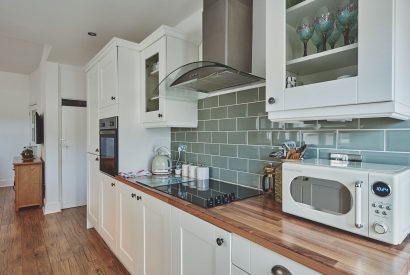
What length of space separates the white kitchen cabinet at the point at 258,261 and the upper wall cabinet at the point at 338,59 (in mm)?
574

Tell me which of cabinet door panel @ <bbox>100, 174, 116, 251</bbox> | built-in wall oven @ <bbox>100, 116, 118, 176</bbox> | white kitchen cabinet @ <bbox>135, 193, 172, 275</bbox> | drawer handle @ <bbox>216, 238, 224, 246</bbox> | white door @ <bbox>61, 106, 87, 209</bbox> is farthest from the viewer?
white door @ <bbox>61, 106, 87, 209</bbox>

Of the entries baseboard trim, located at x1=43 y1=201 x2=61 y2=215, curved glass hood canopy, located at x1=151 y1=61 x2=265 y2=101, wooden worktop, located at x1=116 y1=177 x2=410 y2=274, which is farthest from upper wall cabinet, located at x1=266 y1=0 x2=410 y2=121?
baseboard trim, located at x1=43 y1=201 x2=61 y2=215

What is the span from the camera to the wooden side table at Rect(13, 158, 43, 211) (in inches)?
141

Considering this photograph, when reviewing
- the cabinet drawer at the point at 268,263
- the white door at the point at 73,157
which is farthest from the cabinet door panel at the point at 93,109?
the cabinet drawer at the point at 268,263

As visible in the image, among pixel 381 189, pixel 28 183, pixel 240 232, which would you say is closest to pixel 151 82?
pixel 240 232

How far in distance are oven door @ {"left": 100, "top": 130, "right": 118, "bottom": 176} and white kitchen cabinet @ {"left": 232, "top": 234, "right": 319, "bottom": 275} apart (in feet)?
4.76

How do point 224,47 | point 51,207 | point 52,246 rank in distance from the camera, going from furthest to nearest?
point 51,207 → point 52,246 → point 224,47

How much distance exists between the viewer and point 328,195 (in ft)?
3.02

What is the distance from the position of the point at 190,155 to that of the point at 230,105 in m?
0.66

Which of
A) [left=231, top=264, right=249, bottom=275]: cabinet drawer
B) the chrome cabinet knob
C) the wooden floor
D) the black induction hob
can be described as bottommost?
the wooden floor

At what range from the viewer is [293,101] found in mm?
1051

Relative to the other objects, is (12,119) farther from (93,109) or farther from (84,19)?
(84,19)

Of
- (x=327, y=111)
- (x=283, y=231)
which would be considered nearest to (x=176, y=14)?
(x=327, y=111)

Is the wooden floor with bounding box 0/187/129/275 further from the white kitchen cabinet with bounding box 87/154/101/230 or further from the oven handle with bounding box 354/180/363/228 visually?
the oven handle with bounding box 354/180/363/228
